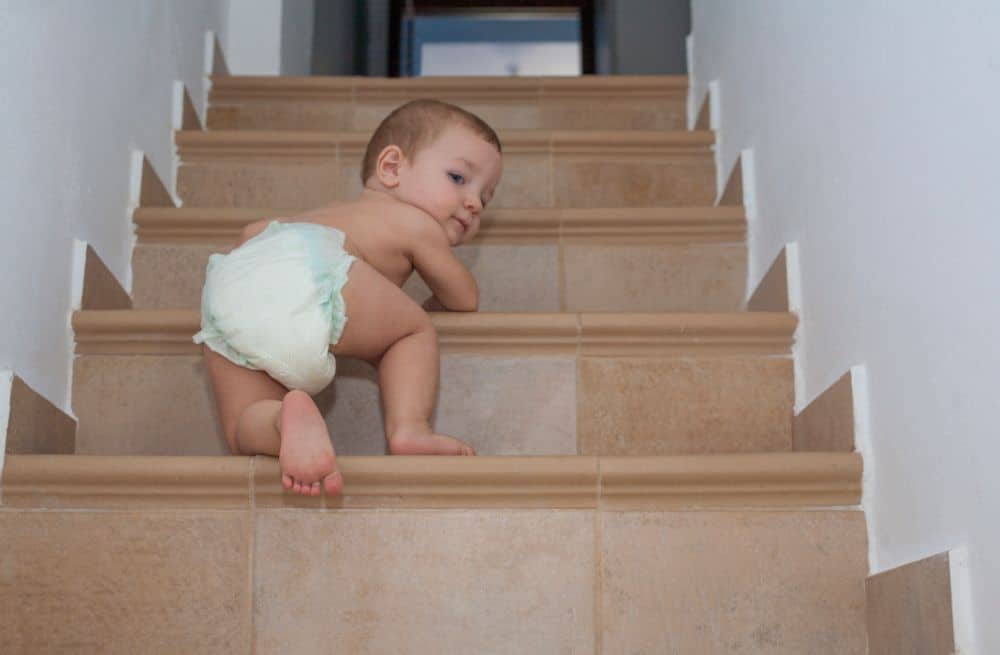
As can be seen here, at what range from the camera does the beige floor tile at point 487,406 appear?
1.63m

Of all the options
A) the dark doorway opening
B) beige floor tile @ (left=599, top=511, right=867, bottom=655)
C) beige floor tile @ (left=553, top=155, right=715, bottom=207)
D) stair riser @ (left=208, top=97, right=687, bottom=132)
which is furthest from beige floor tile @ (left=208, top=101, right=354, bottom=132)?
the dark doorway opening

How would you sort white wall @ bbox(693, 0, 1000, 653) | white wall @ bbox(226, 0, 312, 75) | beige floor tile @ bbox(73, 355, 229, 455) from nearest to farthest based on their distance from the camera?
white wall @ bbox(693, 0, 1000, 653), beige floor tile @ bbox(73, 355, 229, 455), white wall @ bbox(226, 0, 312, 75)

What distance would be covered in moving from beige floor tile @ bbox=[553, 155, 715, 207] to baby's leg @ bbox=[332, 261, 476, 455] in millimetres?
838

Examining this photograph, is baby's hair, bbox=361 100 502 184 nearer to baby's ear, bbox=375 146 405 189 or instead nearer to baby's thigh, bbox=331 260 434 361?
baby's ear, bbox=375 146 405 189

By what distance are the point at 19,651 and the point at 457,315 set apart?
71cm

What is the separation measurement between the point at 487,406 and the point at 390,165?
1.35ft

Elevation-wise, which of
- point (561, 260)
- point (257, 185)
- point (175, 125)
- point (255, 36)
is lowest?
point (561, 260)

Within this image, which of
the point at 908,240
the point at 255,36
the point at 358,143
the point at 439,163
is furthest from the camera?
the point at 255,36

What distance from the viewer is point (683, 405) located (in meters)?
1.67

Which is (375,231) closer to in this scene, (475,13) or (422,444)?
(422,444)

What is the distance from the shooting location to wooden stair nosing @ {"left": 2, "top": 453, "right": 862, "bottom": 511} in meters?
1.31

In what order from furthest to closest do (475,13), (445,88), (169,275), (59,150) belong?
1. (475,13)
2. (445,88)
3. (169,275)
4. (59,150)

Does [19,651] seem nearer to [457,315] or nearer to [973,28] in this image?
[457,315]

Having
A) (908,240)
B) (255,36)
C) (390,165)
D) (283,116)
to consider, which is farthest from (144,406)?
(255,36)
